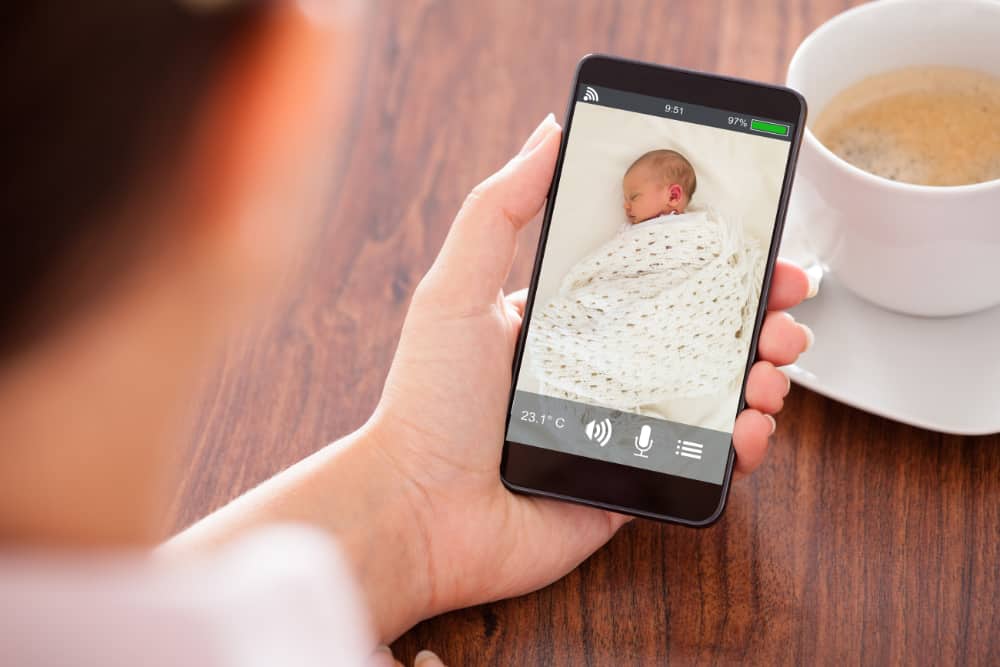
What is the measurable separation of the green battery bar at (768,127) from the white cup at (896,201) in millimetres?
18

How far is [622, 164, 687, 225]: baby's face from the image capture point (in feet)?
2.06

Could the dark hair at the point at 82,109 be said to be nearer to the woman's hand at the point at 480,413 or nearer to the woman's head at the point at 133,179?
the woman's head at the point at 133,179

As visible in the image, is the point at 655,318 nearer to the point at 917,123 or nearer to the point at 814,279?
the point at 814,279

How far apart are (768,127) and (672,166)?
0.22 feet

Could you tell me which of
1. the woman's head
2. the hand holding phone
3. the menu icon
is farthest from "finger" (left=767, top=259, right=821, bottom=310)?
the woman's head

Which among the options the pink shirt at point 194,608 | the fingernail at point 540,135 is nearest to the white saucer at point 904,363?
the fingernail at point 540,135

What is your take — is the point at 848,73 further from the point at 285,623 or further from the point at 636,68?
the point at 285,623

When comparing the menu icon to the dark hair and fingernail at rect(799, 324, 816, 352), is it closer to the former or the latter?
fingernail at rect(799, 324, 816, 352)

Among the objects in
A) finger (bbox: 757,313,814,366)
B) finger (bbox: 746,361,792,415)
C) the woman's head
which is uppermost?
finger (bbox: 757,313,814,366)

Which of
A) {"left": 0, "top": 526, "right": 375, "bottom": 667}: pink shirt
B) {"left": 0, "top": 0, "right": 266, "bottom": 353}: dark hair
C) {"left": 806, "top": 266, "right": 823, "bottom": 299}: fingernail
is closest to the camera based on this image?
{"left": 0, "top": 0, "right": 266, "bottom": 353}: dark hair

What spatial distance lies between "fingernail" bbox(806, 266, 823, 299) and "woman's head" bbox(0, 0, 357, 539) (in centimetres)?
46

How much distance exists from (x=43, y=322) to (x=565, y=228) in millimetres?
443

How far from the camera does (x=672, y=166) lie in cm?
63

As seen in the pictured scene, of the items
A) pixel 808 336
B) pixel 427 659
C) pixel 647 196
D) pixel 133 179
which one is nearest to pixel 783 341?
pixel 808 336
